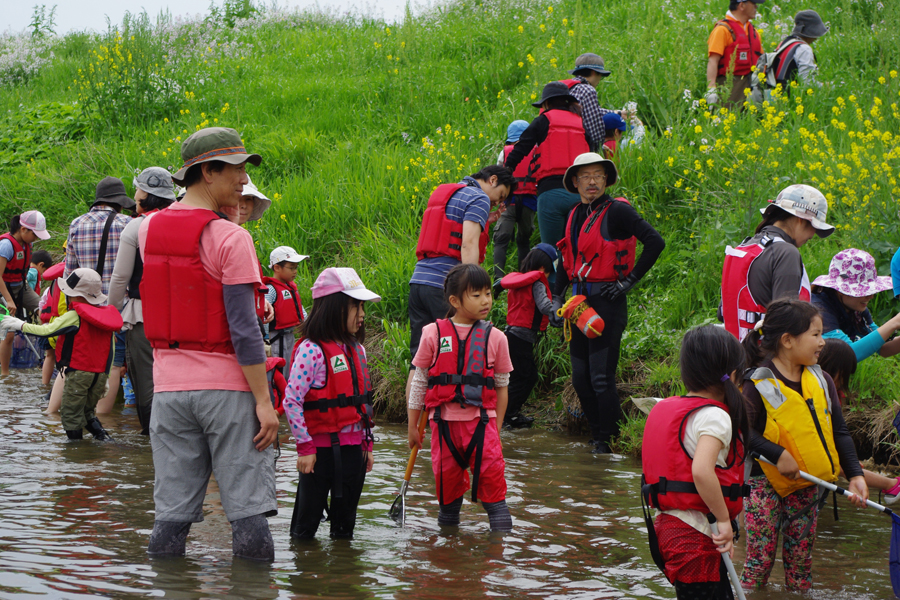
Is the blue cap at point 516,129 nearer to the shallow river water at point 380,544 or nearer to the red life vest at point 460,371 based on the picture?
the shallow river water at point 380,544

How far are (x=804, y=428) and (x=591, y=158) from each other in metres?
3.21

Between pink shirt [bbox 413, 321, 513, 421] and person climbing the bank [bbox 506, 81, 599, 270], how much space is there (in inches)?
120

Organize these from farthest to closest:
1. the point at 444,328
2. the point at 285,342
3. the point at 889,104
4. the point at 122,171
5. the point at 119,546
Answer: the point at 122,171
the point at 889,104
the point at 285,342
the point at 444,328
the point at 119,546

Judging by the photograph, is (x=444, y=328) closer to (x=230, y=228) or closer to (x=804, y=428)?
(x=230, y=228)

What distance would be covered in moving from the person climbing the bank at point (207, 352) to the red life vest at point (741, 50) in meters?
7.54

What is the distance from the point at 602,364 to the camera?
6484 mm

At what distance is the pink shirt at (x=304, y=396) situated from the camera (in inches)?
163

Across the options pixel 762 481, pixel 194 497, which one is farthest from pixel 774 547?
pixel 194 497

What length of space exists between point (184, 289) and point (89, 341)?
3839 mm

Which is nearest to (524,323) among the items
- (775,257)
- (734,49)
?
(775,257)

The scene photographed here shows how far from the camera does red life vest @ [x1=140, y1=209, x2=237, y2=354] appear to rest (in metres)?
3.43

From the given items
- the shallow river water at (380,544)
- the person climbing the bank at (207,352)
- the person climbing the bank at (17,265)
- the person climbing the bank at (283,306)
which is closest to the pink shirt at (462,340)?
the shallow river water at (380,544)

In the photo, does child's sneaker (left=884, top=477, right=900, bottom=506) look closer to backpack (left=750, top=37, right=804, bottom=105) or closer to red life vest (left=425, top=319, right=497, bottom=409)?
red life vest (left=425, top=319, right=497, bottom=409)

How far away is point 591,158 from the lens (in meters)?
6.39
